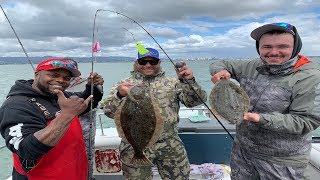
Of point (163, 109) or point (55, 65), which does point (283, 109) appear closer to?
point (163, 109)

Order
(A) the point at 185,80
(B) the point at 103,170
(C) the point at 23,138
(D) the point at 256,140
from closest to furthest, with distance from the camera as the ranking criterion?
(C) the point at 23,138 → (D) the point at 256,140 → (A) the point at 185,80 → (B) the point at 103,170

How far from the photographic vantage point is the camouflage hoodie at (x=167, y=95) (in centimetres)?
405

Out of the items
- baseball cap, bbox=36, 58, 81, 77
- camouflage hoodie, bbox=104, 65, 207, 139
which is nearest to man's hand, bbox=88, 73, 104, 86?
camouflage hoodie, bbox=104, 65, 207, 139

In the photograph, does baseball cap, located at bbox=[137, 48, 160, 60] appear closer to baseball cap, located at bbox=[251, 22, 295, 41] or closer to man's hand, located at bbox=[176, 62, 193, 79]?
man's hand, located at bbox=[176, 62, 193, 79]

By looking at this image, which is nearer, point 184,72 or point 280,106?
point 280,106

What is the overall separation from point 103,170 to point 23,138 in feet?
11.0

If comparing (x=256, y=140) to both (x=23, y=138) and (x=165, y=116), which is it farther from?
(x=23, y=138)

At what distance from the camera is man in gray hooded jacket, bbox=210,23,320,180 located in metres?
2.93

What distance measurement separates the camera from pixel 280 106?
10.1ft

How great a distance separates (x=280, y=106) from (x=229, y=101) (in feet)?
1.66

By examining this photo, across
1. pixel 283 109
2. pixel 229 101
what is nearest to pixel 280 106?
pixel 283 109

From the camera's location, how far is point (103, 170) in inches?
228

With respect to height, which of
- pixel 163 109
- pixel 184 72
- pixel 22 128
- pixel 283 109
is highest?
pixel 184 72

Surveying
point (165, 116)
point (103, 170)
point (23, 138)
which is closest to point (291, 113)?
point (165, 116)
